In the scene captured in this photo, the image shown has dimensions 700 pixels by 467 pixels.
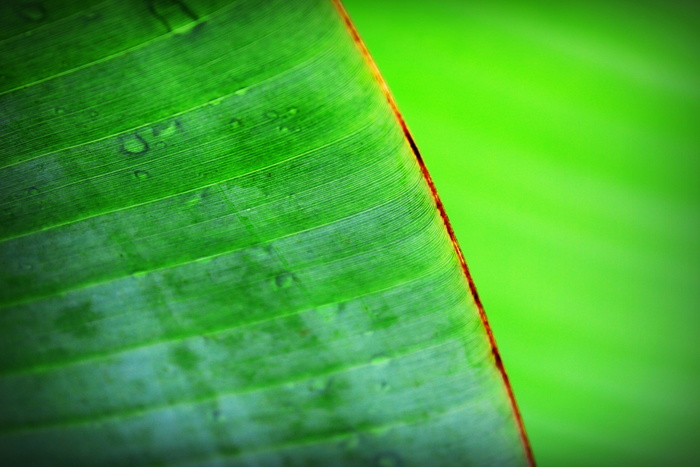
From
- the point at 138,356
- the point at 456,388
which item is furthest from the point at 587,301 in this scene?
the point at 138,356

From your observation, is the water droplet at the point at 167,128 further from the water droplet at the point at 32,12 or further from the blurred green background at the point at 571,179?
the blurred green background at the point at 571,179

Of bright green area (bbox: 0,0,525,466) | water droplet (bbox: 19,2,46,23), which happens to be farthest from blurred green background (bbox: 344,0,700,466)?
water droplet (bbox: 19,2,46,23)

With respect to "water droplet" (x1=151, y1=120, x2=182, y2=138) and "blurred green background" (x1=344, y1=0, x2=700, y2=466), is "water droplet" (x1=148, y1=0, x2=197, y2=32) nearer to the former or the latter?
"water droplet" (x1=151, y1=120, x2=182, y2=138)

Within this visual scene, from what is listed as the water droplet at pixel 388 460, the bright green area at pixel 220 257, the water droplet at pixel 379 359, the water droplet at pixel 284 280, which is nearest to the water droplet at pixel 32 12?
the bright green area at pixel 220 257

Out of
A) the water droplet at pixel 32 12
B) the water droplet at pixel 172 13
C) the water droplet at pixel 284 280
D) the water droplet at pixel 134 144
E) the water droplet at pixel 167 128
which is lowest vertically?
the water droplet at pixel 284 280

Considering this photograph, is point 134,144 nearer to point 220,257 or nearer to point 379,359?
point 220,257

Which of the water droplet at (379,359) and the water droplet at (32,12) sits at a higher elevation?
the water droplet at (32,12)

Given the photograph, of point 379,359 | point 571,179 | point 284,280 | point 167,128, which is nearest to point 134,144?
point 167,128
